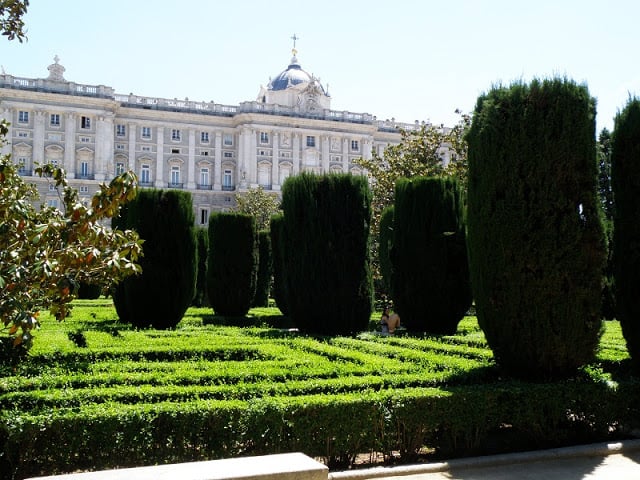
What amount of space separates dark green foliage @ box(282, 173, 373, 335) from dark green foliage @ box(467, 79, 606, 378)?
4.48m

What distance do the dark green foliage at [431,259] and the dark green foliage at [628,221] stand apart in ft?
13.6

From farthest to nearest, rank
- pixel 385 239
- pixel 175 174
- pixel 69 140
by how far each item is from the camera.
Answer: pixel 175 174
pixel 69 140
pixel 385 239

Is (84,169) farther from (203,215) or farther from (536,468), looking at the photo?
(536,468)

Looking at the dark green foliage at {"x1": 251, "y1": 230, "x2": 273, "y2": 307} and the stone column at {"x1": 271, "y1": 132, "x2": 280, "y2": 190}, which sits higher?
the stone column at {"x1": 271, "y1": 132, "x2": 280, "y2": 190}

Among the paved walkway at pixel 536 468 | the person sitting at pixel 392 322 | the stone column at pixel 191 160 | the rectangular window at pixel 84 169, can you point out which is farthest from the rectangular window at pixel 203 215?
the paved walkway at pixel 536 468

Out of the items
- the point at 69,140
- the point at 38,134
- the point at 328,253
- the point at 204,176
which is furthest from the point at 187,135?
the point at 328,253

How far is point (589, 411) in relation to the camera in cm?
661

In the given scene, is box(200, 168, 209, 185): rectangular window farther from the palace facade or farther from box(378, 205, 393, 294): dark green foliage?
box(378, 205, 393, 294): dark green foliage

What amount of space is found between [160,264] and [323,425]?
317 inches

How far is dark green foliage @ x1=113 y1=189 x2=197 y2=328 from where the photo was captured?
1257 centimetres

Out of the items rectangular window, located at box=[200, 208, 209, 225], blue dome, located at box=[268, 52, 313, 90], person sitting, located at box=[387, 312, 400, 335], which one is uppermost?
blue dome, located at box=[268, 52, 313, 90]

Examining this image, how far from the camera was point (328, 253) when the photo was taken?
11.8 meters

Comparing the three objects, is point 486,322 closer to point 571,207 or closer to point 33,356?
point 571,207

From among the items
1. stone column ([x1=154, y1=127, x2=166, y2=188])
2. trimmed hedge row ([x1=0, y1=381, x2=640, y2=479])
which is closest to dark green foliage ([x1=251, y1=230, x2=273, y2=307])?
trimmed hedge row ([x1=0, y1=381, x2=640, y2=479])
